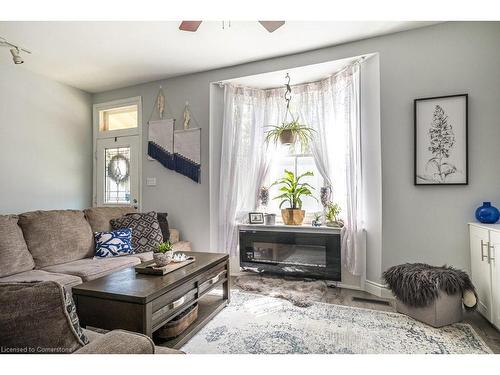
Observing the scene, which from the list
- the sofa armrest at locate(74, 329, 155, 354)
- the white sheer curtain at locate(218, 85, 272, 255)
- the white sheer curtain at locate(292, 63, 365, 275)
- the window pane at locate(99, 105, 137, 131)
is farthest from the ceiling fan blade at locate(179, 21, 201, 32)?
the sofa armrest at locate(74, 329, 155, 354)

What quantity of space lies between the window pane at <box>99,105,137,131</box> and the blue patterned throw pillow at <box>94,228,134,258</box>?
202 cm

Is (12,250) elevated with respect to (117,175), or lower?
lower

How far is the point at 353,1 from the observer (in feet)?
2.35

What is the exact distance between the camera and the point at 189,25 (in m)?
2.51

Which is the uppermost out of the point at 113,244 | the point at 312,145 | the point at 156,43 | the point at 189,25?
the point at 156,43

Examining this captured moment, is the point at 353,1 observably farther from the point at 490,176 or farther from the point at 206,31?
the point at 490,176

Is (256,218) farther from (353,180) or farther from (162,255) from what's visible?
(162,255)

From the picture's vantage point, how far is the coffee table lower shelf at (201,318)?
1904 mm

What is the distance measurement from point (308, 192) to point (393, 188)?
0.97 metres

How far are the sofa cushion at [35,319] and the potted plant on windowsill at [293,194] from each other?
9.16 ft

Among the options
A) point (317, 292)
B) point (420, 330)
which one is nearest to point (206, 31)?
point (317, 292)

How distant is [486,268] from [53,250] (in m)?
3.73

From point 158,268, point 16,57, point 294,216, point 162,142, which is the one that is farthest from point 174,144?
point 158,268

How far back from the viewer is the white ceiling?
2709 mm
